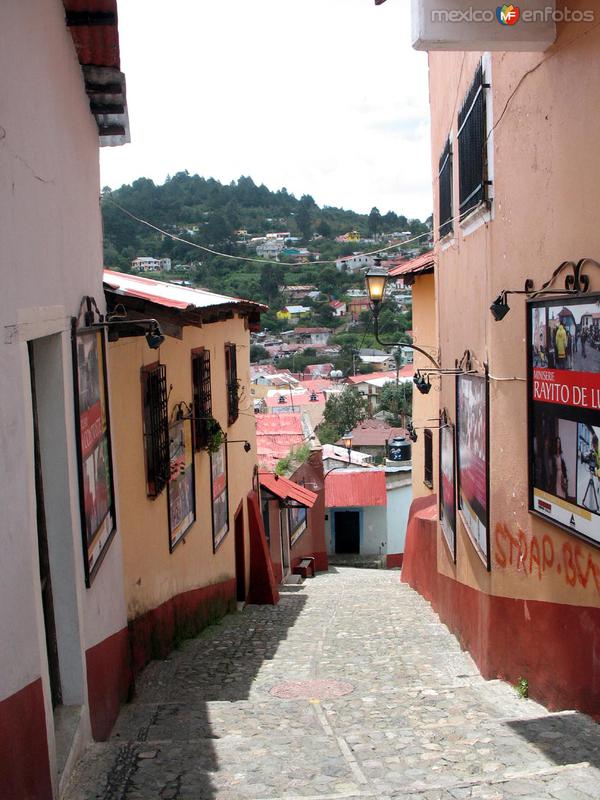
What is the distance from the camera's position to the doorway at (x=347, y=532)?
3512cm

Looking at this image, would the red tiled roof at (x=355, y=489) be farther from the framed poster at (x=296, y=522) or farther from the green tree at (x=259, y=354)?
the green tree at (x=259, y=354)

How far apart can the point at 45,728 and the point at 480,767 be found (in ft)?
7.87

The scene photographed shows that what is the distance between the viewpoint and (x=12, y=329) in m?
3.83

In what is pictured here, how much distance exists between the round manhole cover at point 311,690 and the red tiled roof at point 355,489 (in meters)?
25.8

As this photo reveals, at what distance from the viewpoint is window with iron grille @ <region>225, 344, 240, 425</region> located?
14.3 m

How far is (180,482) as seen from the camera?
10.2 m

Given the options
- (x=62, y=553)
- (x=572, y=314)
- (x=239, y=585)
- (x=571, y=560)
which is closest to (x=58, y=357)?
(x=62, y=553)

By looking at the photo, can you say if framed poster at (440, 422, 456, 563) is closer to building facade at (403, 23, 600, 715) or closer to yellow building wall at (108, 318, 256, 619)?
building facade at (403, 23, 600, 715)

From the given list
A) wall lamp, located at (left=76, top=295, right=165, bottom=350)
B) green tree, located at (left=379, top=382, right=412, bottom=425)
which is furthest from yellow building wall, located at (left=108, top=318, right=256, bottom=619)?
green tree, located at (left=379, top=382, right=412, bottom=425)

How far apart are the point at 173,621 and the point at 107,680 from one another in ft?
12.1

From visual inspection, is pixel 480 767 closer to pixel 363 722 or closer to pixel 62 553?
pixel 363 722

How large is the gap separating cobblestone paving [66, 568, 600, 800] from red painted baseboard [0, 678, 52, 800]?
61cm

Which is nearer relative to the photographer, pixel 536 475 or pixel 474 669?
pixel 536 475

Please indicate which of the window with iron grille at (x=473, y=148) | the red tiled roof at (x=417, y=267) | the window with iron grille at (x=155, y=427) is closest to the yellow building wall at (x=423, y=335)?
the red tiled roof at (x=417, y=267)
